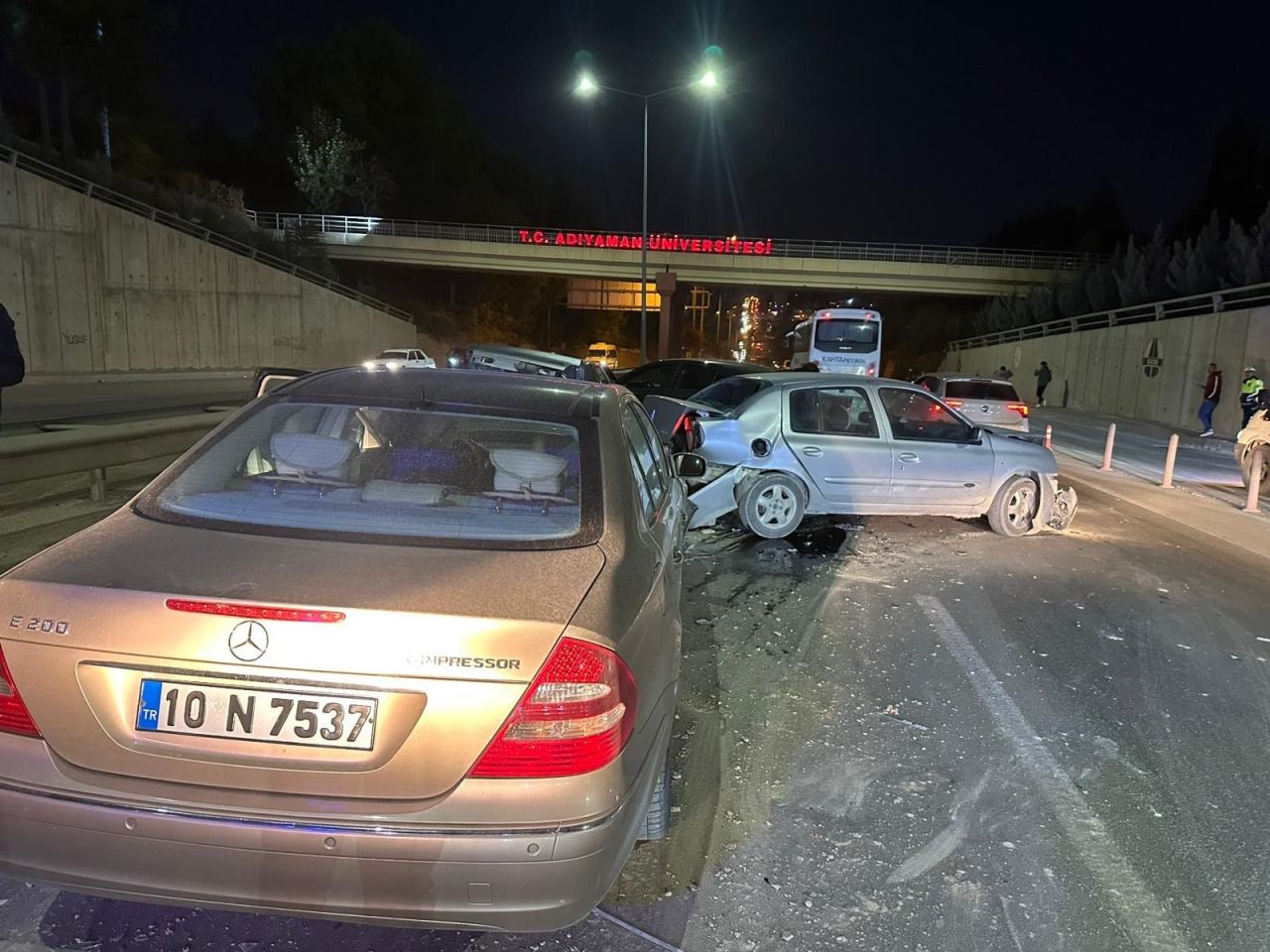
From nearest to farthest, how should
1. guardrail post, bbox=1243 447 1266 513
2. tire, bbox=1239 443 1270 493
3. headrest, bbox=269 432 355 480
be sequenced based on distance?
headrest, bbox=269 432 355 480, guardrail post, bbox=1243 447 1266 513, tire, bbox=1239 443 1270 493

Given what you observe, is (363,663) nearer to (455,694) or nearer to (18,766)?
(455,694)

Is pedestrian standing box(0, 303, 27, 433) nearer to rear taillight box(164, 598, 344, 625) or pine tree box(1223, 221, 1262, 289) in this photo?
rear taillight box(164, 598, 344, 625)

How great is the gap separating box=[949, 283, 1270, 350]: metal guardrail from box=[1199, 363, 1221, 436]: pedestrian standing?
112 inches

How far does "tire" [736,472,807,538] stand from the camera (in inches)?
316

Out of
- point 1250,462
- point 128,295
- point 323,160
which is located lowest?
point 1250,462

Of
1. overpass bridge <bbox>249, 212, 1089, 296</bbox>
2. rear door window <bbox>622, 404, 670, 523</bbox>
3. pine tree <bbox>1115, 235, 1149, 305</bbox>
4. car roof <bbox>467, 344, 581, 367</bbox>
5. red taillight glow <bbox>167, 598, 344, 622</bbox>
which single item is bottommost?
red taillight glow <bbox>167, 598, 344, 622</bbox>

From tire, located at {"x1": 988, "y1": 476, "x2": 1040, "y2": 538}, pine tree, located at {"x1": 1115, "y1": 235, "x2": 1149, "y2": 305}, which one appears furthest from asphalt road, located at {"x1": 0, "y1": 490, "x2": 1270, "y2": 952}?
pine tree, located at {"x1": 1115, "y1": 235, "x2": 1149, "y2": 305}

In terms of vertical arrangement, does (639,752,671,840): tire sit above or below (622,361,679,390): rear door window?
below

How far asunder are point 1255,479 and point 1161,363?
52.6ft

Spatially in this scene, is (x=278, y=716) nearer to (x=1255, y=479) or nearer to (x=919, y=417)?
(x=919, y=417)

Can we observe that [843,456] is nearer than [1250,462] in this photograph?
Yes

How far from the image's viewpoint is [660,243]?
157 ft

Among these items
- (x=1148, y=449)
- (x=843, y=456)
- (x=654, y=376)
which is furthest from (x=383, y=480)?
(x=1148, y=449)

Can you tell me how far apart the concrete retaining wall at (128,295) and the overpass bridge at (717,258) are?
11.9m
